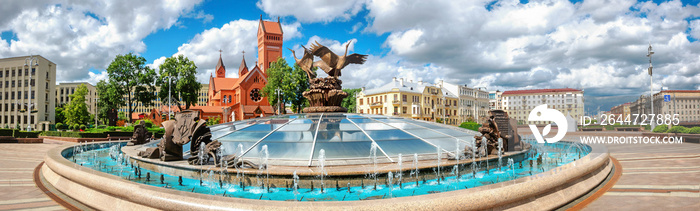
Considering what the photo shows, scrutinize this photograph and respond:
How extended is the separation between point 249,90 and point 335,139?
4982 cm

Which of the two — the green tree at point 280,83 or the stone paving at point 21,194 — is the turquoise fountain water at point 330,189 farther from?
the green tree at point 280,83

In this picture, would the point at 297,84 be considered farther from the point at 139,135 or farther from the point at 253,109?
the point at 139,135

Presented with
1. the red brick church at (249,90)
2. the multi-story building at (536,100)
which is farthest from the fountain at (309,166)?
the multi-story building at (536,100)

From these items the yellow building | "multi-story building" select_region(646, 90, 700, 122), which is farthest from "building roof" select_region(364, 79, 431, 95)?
"multi-story building" select_region(646, 90, 700, 122)

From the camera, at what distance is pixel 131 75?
41.4 m

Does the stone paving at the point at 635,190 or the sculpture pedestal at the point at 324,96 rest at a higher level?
the sculpture pedestal at the point at 324,96

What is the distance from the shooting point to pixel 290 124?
1138cm

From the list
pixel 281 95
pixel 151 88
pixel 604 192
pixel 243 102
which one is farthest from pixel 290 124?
pixel 243 102

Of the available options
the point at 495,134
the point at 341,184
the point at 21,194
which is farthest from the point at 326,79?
the point at 21,194

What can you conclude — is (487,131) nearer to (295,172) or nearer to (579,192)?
(579,192)

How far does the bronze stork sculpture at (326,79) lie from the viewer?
15750 mm

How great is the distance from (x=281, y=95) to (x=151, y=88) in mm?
15519

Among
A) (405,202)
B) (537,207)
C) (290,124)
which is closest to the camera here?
(405,202)

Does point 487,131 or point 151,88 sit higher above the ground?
point 151,88
